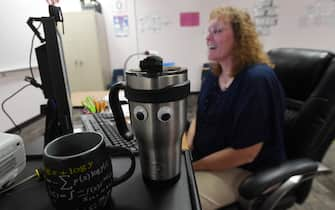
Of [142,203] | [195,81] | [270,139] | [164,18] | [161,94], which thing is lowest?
[195,81]

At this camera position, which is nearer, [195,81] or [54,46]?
[54,46]

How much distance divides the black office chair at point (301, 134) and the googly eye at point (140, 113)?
0.50 metres

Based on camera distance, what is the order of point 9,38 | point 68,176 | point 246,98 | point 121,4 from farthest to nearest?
point 121,4 < point 9,38 < point 246,98 < point 68,176

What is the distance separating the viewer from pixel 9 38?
2643mm

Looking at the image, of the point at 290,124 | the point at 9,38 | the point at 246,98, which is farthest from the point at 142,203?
the point at 9,38

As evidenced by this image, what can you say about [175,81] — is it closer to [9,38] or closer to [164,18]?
[9,38]

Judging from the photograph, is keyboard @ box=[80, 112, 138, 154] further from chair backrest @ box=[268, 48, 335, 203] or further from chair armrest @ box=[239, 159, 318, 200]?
chair backrest @ box=[268, 48, 335, 203]

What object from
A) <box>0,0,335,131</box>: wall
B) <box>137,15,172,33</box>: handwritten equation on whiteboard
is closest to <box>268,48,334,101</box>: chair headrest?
<box>0,0,335,131</box>: wall

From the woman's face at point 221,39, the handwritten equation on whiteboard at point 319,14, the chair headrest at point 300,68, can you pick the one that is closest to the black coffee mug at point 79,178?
the woman's face at point 221,39

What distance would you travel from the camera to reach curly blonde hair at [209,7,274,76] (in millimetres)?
953

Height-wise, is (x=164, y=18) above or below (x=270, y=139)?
above

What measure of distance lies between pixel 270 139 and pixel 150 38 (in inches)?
129

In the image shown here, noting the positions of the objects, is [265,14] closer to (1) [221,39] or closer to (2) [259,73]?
(1) [221,39]

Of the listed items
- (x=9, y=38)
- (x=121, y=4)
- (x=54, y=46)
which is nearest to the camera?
(x=54, y=46)
